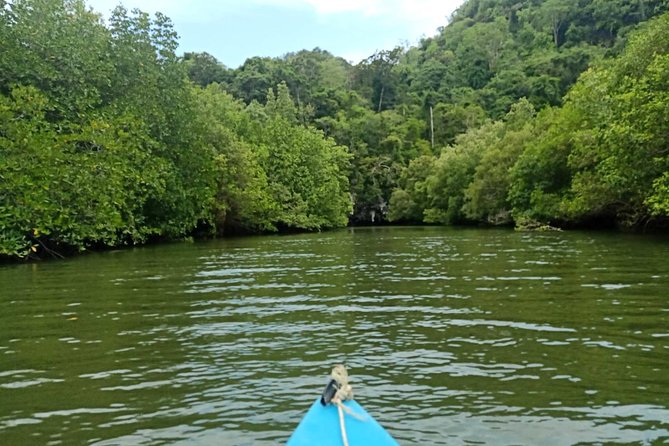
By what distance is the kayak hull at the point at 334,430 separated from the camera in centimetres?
375

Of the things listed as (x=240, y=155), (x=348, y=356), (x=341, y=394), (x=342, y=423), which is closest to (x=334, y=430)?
(x=342, y=423)

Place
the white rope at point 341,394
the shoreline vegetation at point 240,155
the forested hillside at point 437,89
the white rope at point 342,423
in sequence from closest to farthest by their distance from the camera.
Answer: the white rope at point 342,423 → the white rope at point 341,394 → the shoreline vegetation at point 240,155 → the forested hillside at point 437,89

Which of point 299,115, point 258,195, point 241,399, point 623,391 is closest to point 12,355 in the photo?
point 241,399

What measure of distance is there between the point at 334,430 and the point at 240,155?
43.2m

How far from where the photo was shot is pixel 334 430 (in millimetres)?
3779

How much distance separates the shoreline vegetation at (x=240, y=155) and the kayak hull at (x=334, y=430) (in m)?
22.0

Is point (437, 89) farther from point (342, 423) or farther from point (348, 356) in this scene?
point (342, 423)

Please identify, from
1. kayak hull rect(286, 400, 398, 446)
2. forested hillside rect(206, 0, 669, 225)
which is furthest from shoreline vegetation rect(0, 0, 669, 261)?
kayak hull rect(286, 400, 398, 446)

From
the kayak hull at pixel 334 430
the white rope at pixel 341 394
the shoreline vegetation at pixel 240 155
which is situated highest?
the shoreline vegetation at pixel 240 155

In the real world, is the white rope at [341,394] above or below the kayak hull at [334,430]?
above

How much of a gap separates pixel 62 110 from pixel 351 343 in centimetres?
2507

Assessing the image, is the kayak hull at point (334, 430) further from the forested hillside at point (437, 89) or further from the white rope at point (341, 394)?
the forested hillside at point (437, 89)

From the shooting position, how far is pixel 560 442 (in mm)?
5195

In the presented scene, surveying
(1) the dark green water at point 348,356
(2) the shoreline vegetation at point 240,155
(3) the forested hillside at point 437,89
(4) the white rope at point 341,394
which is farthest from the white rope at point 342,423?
(3) the forested hillside at point 437,89
